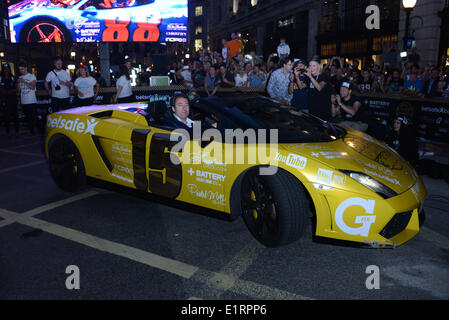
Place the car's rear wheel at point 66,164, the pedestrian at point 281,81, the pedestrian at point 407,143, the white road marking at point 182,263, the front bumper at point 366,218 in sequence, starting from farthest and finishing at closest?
the pedestrian at point 281,81
the pedestrian at point 407,143
the car's rear wheel at point 66,164
the front bumper at point 366,218
the white road marking at point 182,263

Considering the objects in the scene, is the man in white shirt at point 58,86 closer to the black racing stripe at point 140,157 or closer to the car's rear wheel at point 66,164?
the car's rear wheel at point 66,164

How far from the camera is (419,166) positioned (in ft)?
20.2

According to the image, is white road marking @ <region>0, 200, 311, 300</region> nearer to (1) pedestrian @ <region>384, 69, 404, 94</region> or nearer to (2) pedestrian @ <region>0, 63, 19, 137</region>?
(2) pedestrian @ <region>0, 63, 19, 137</region>

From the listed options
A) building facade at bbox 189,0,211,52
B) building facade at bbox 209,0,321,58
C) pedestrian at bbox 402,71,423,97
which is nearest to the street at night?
pedestrian at bbox 402,71,423,97

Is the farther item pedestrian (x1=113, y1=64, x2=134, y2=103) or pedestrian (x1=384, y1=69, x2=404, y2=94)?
pedestrian (x1=384, y1=69, x2=404, y2=94)

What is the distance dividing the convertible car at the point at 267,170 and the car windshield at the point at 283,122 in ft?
0.04

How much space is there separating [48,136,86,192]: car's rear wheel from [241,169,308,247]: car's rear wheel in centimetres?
237

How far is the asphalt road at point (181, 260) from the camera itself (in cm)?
289

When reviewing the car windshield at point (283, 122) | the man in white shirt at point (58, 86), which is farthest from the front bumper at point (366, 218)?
the man in white shirt at point (58, 86)

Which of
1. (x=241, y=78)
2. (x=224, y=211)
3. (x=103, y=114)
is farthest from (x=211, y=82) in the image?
(x=224, y=211)

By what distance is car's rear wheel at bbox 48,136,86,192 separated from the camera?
4930mm

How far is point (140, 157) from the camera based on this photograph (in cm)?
422

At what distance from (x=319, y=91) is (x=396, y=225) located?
397 centimetres

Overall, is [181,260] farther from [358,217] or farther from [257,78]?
[257,78]
